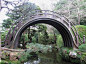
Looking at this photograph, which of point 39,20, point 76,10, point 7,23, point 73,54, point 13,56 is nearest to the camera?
point 13,56

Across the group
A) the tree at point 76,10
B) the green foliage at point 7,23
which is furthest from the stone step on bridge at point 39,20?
the tree at point 76,10

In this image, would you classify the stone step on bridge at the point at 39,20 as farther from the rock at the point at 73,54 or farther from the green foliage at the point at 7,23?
the green foliage at the point at 7,23

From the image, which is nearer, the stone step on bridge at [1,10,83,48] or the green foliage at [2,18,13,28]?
the stone step on bridge at [1,10,83,48]

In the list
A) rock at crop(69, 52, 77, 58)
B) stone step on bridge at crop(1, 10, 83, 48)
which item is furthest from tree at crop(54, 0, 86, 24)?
rock at crop(69, 52, 77, 58)

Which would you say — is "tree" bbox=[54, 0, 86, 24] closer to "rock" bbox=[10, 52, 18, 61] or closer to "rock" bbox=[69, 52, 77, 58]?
"rock" bbox=[69, 52, 77, 58]

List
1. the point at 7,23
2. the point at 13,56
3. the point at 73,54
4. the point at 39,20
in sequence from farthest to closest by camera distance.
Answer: the point at 7,23, the point at 39,20, the point at 73,54, the point at 13,56

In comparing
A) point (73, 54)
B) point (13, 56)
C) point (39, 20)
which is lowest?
point (73, 54)

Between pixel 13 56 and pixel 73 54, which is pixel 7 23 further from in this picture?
pixel 73 54

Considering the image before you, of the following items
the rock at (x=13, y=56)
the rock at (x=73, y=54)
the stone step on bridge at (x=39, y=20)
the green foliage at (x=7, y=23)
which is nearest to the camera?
the rock at (x=13, y=56)

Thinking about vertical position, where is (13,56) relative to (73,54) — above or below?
above

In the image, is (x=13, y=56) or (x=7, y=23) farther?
(x=7, y=23)

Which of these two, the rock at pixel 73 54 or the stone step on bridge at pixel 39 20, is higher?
the stone step on bridge at pixel 39 20

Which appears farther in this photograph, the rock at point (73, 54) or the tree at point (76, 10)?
the tree at point (76, 10)

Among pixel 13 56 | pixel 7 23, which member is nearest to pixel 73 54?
pixel 13 56
